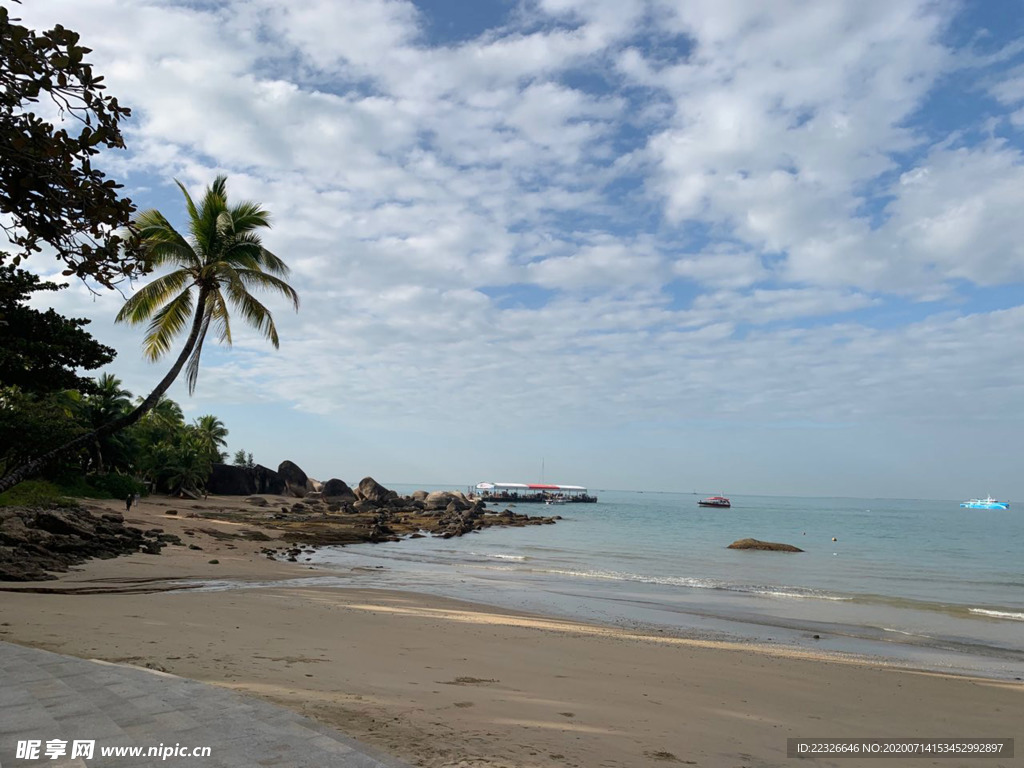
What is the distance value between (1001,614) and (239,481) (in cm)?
6652

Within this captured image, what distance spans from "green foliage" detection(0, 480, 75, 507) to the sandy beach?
35.1 ft

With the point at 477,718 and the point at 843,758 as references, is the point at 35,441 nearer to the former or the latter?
the point at 477,718

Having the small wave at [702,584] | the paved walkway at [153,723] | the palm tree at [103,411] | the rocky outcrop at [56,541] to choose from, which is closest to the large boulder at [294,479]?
the palm tree at [103,411]

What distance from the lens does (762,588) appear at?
23672 mm

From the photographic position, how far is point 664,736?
231 inches

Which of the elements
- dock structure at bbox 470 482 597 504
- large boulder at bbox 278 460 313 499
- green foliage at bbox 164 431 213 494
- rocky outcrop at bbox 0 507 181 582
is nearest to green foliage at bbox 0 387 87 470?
rocky outcrop at bbox 0 507 181 582

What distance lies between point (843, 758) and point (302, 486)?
8118 cm

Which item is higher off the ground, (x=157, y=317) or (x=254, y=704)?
(x=157, y=317)

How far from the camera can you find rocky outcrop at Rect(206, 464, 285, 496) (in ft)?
222

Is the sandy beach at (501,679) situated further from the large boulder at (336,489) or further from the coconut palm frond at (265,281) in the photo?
the large boulder at (336,489)

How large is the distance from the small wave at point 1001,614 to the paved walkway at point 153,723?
21336 mm

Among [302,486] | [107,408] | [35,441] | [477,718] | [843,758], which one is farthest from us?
[302,486]

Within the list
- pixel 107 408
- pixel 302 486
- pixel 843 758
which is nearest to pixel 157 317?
pixel 843 758

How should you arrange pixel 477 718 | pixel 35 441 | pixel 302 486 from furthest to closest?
1. pixel 302 486
2. pixel 35 441
3. pixel 477 718
